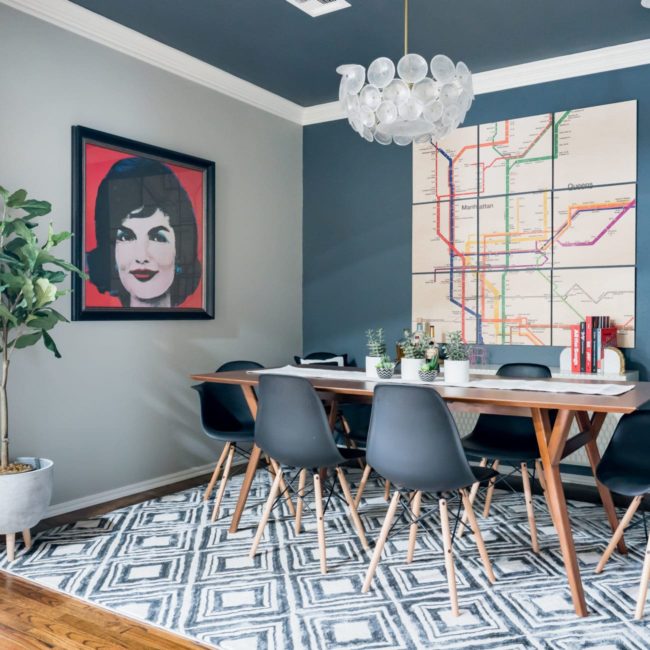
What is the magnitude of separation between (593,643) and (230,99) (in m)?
3.96

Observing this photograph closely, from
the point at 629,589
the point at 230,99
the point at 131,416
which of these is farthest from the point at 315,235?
the point at 629,589

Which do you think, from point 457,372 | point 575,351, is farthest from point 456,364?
point 575,351

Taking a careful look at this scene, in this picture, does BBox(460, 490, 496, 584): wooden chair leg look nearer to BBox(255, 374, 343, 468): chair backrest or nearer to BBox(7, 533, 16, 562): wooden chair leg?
BBox(255, 374, 343, 468): chair backrest

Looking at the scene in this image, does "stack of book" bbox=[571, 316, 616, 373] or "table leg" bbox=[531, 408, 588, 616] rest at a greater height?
"stack of book" bbox=[571, 316, 616, 373]

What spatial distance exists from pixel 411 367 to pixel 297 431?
0.69 meters

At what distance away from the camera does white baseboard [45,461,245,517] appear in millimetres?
3602

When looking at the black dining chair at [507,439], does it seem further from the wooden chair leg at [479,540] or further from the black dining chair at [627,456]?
the wooden chair leg at [479,540]

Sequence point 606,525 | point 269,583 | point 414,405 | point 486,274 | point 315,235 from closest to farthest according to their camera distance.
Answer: point 414,405 → point 269,583 → point 606,525 → point 486,274 → point 315,235

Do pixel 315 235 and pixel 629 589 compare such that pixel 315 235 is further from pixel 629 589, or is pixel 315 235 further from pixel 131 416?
pixel 629 589

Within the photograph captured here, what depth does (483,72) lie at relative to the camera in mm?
4559

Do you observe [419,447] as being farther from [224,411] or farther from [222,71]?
[222,71]

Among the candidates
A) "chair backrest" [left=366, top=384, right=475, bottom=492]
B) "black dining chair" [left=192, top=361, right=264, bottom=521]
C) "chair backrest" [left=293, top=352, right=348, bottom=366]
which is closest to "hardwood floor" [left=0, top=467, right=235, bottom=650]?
"chair backrest" [left=366, top=384, right=475, bottom=492]

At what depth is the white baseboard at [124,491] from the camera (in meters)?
3.60

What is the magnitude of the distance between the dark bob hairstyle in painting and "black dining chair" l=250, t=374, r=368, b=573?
56.9 inches
